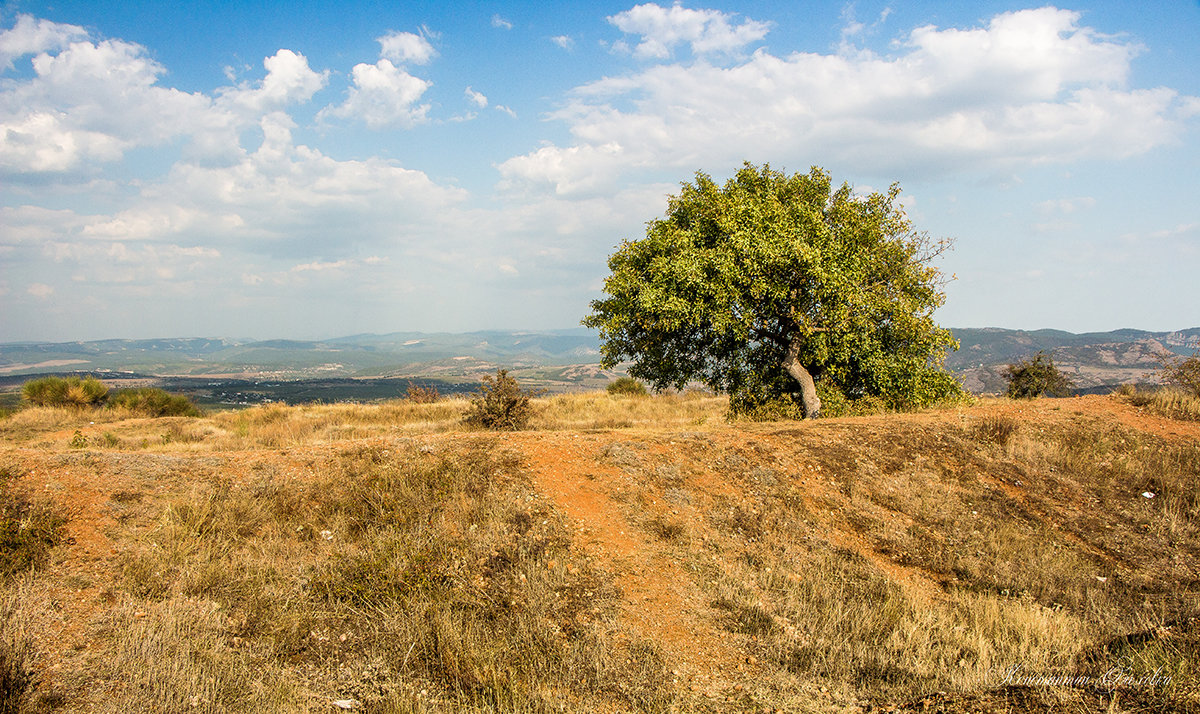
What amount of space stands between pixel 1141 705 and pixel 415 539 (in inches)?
289

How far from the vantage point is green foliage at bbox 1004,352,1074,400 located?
87.9 feet

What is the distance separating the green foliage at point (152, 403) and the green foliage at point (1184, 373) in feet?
124

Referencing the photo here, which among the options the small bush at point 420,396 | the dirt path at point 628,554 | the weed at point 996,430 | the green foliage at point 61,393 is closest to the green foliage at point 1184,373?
the weed at point 996,430

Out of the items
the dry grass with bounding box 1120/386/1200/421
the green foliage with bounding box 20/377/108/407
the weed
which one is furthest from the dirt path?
the green foliage with bounding box 20/377/108/407

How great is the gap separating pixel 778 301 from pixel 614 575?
10219mm

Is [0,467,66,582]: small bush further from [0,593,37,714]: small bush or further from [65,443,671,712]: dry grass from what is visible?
[0,593,37,714]: small bush

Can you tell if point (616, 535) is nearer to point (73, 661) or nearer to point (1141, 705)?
point (1141, 705)

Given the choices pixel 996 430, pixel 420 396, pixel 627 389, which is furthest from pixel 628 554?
pixel 627 389

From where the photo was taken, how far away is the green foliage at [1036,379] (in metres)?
26.8

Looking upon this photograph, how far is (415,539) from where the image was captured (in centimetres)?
712

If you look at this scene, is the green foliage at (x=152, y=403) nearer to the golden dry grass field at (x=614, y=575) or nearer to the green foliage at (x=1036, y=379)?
the golden dry grass field at (x=614, y=575)

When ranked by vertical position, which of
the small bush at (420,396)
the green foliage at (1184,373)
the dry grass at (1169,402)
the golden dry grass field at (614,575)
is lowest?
the golden dry grass field at (614,575)

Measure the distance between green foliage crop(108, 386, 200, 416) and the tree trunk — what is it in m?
27.3

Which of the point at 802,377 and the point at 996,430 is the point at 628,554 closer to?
the point at 996,430
